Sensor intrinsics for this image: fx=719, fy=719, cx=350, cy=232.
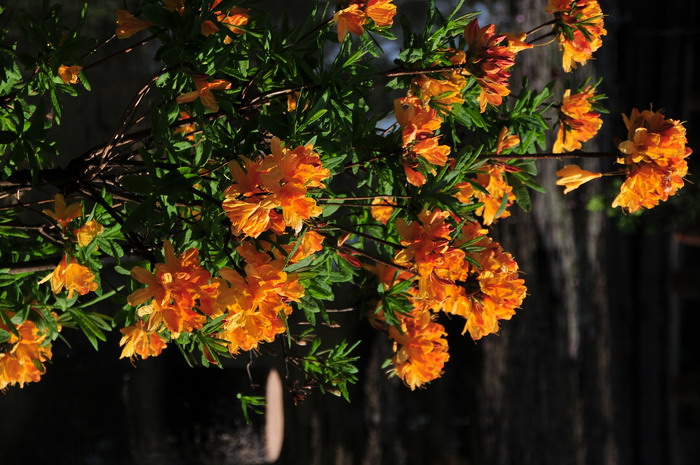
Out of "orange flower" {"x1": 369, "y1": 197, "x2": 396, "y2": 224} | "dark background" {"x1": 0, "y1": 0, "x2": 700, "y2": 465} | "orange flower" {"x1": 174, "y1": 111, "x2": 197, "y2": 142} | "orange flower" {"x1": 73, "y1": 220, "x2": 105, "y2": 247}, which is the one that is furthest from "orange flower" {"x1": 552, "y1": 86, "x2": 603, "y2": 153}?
"dark background" {"x1": 0, "y1": 0, "x2": 700, "y2": 465}

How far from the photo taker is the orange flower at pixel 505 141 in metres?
1.09

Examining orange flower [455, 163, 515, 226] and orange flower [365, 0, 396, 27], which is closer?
orange flower [365, 0, 396, 27]

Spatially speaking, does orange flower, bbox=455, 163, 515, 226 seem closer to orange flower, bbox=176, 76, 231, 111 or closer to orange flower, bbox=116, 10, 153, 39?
orange flower, bbox=176, 76, 231, 111

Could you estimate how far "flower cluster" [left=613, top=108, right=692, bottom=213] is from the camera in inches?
36.5

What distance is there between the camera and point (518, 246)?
390cm

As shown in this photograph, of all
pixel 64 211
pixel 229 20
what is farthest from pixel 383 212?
pixel 64 211

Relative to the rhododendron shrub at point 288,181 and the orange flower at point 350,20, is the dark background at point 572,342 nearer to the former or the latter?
the rhododendron shrub at point 288,181

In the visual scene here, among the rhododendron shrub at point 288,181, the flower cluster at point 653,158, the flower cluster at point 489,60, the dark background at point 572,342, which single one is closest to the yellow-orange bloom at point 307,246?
the rhododendron shrub at point 288,181

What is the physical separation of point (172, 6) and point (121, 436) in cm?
193

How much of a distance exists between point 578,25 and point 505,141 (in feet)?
0.68

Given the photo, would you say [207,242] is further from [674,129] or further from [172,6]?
[674,129]

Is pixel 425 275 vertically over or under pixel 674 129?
under

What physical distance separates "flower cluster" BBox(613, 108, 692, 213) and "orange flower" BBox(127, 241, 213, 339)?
564 mm

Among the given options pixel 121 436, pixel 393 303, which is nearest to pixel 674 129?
pixel 393 303
